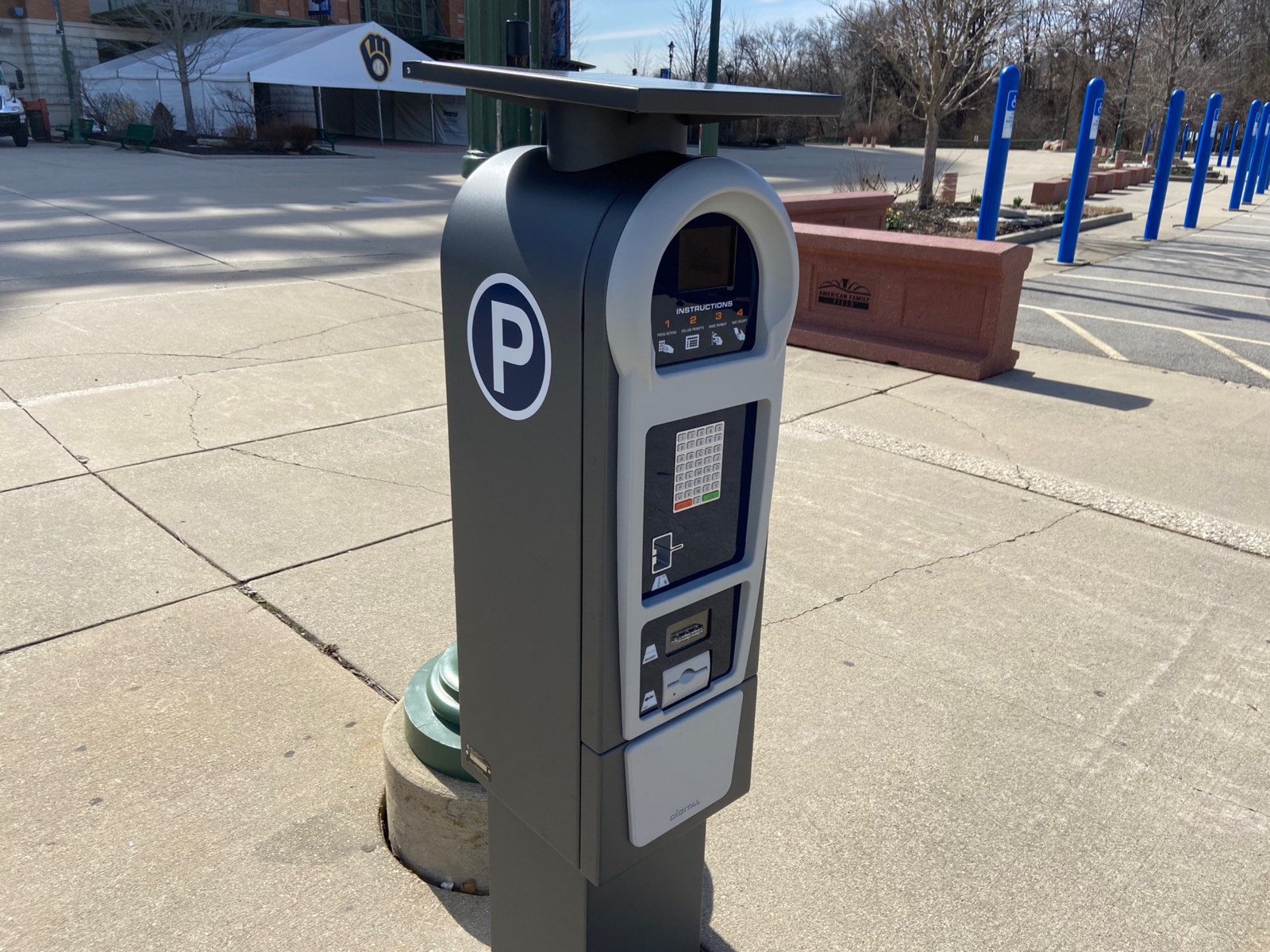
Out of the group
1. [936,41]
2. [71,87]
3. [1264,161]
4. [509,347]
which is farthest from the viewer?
[71,87]

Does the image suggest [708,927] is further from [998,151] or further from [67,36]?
[67,36]

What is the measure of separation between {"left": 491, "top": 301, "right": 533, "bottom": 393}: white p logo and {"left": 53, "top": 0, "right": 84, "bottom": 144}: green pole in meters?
33.3

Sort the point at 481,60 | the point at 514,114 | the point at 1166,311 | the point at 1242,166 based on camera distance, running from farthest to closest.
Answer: the point at 1242,166, the point at 1166,311, the point at 481,60, the point at 514,114

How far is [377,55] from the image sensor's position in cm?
2953

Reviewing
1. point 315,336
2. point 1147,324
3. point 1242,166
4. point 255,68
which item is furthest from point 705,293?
point 255,68

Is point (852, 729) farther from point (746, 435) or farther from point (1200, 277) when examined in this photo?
point (1200, 277)

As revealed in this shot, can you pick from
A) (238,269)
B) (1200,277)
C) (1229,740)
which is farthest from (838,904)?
(1200,277)

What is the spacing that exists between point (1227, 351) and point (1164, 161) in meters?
7.66

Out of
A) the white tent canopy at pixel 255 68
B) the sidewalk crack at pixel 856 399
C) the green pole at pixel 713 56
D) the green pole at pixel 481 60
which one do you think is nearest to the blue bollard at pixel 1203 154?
the sidewalk crack at pixel 856 399

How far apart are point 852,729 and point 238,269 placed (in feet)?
28.9

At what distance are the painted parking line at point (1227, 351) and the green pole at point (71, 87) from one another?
30789 millimetres

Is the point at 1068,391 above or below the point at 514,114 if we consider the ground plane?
below

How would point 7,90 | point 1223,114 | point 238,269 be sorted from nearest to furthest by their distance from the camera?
point 238,269
point 7,90
point 1223,114

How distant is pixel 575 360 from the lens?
1.58 meters
